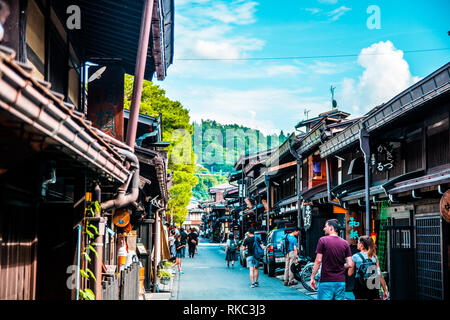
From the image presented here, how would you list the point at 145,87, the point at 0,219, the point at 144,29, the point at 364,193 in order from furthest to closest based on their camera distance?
the point at 145,87 < the point at 364,193 < the point at 144,29 < the point at 0,219

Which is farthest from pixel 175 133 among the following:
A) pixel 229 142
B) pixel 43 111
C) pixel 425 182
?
pixel 229 142

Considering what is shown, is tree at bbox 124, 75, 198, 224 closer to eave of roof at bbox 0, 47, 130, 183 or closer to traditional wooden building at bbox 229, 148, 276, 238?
traditional wooden building at bbox 229, 148, 276, 238

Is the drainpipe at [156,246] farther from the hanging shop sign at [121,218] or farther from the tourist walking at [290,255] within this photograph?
the hanging shop sign at [121,218]

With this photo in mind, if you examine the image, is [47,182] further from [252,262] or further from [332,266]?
[252,262]

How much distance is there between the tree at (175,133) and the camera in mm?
29072

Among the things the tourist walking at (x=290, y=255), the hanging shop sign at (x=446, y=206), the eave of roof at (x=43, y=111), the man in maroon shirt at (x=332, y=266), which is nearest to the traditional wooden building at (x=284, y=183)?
the tourist walking at (x=290, y=255)

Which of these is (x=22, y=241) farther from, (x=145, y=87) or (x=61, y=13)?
(x=145, y=87)

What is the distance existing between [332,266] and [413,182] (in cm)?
455

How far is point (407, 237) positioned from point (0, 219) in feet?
41.4

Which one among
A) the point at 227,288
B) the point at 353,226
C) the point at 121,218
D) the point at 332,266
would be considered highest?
the point at 121,218

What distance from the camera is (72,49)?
9.56m

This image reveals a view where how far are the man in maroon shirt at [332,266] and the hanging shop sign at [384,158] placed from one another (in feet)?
25.5

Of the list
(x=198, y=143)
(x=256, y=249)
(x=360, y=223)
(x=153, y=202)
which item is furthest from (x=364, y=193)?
(x=198, y=143)

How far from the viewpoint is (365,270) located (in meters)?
10.1
